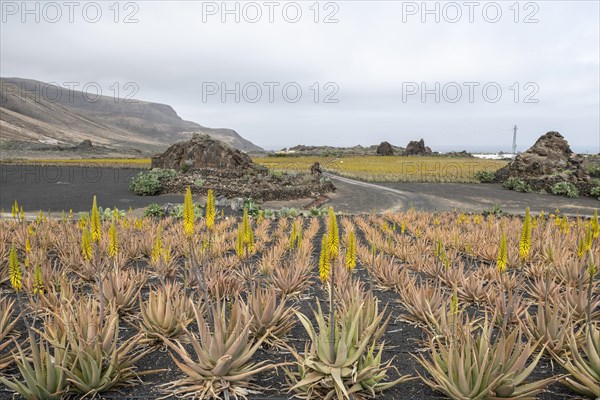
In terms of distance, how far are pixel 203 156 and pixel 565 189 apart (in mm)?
27866

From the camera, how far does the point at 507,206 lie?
866 inches

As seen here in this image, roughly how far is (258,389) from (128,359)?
49.8 inches

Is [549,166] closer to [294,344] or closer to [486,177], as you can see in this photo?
[486,177]

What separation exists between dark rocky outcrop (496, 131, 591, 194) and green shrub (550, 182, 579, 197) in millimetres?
737

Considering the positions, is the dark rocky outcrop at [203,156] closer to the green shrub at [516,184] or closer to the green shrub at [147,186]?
the green shrub at [147,186]

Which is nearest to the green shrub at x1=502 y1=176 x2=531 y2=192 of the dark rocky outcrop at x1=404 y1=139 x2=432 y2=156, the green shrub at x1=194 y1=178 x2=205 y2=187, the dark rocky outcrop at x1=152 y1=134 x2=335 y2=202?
the dark rocky outcrop at x1=152 y1=134 x2=335 y2=202

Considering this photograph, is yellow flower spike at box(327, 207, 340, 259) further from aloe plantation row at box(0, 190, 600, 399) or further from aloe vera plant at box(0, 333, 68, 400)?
aloe vera plant at box(0, 333, 68, 400)

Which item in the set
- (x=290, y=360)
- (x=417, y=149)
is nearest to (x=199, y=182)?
(x=290, y=360)

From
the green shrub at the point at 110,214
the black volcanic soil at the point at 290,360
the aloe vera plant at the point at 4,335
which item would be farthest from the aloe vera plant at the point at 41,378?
the green shrub at the point at 110,214

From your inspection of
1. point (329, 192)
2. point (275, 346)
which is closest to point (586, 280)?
point (275, 346)

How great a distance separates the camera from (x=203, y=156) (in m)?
31.8

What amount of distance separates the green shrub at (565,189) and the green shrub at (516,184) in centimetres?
183

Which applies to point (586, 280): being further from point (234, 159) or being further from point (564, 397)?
point (234, 159)

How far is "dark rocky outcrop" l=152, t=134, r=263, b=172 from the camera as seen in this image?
31.6m
